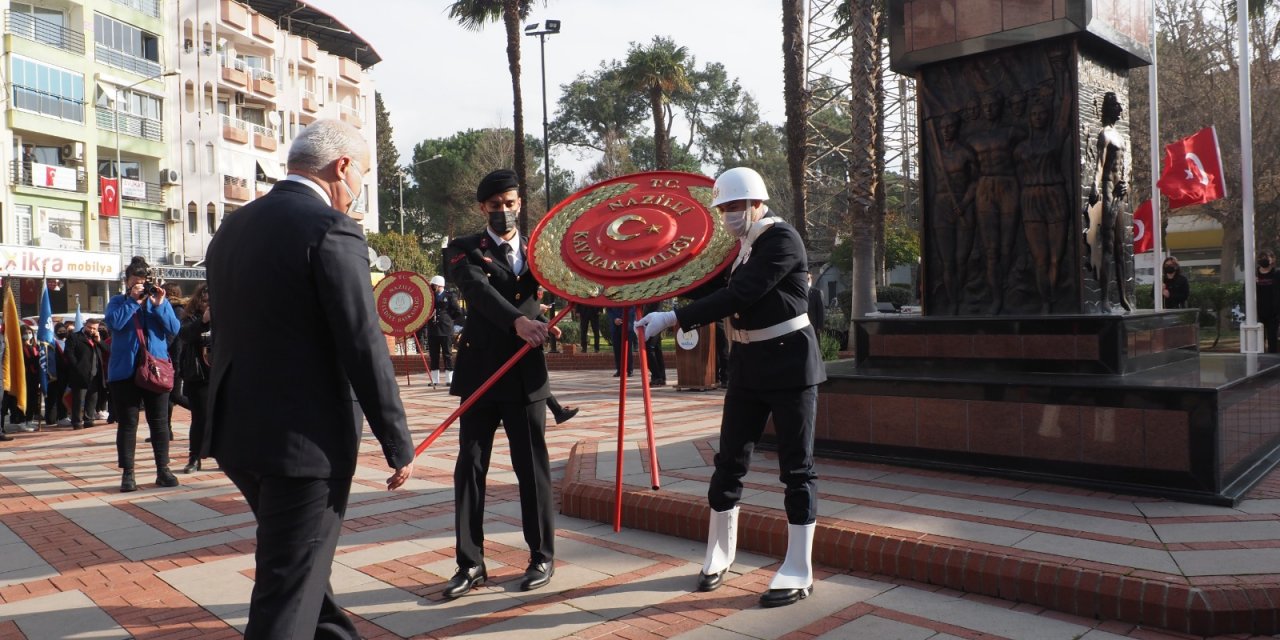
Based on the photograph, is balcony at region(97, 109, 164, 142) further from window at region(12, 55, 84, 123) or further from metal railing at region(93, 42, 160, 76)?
metal railing at region(93, 42, 160, 76)

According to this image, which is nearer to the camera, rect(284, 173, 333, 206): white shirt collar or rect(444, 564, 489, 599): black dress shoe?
rect(284, 173, 333, 206): white shirt collar

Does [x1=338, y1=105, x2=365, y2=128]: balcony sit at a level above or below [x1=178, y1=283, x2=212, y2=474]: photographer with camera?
above

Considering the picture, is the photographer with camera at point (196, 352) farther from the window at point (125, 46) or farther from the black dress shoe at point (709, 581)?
the window at point (125, 46)

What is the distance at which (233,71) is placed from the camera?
46.7 meters

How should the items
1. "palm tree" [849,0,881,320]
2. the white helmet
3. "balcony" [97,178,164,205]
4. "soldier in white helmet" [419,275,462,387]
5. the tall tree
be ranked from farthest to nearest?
the tall tree, "balcony" [97,178,164,205], "palm tree" [849,0,881,320], "soldier in white helmet" [419,275,462,387], the white helmet

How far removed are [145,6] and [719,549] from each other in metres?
46.7

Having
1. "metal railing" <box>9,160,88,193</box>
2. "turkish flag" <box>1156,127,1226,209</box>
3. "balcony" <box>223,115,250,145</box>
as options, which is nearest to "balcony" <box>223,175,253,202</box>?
"balcony" <box>223,115,250,145</box>

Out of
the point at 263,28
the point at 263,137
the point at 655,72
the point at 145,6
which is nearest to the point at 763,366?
the point at 655,72

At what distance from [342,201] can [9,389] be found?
483 inches

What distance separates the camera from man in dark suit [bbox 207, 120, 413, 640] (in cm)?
268

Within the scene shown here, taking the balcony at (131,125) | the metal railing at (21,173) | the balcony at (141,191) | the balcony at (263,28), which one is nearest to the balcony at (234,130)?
the balcony at (131,125)

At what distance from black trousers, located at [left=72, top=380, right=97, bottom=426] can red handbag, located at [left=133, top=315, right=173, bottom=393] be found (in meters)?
6.47

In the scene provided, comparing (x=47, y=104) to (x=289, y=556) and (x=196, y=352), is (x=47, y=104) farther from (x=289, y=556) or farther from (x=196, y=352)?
(x=289, y=556)

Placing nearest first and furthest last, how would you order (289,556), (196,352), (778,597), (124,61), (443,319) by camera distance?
(289,556) → (778,597) → (196,352) → (443,319) → (124,61)
